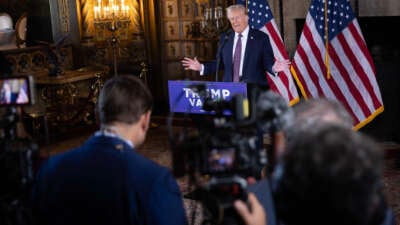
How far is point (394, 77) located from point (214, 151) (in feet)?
17.0

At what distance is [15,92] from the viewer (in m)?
2.29

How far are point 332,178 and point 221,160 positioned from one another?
50cm

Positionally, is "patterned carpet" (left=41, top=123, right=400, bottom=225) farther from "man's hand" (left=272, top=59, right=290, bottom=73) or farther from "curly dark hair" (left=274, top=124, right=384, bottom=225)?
"curly dark hair" (left=274, top=124, right=384, bottom=225)

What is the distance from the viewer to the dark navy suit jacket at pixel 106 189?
2.05 metres

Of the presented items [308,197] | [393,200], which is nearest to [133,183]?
[308,197]

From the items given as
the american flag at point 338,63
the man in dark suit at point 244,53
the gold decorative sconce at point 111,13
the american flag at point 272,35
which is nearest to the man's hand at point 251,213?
the man in dark suit at point 244,53

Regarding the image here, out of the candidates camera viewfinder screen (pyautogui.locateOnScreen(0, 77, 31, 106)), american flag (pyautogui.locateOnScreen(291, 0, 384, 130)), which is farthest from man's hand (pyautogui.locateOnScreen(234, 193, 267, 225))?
american flag (pyautogui.locateOnScreen(291, 0, 384, 130))

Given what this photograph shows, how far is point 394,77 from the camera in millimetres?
6543

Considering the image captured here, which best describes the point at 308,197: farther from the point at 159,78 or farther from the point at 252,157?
the point at 159,78

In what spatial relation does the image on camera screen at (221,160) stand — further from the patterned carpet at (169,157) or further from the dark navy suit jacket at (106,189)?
the patterned carpet at (169,157)

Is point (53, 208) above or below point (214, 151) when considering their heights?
below

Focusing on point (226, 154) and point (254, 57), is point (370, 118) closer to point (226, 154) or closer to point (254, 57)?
point (254, 57)

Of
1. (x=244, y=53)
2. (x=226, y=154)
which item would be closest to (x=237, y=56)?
(x=244, y=53)

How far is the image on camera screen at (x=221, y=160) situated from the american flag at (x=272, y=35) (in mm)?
4675
